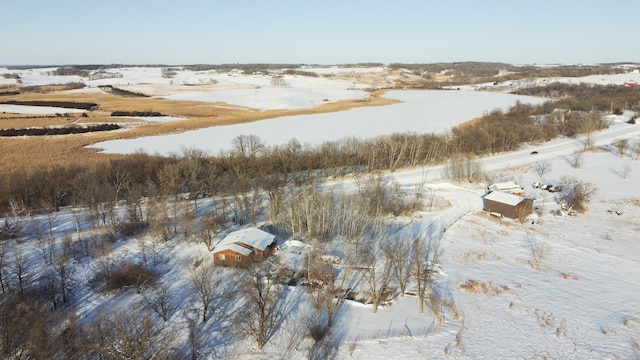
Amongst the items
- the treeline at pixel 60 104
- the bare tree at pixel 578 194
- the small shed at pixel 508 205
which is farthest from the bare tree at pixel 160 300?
the treeline at pixel 60 104

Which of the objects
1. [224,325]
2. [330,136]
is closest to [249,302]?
[224,325]

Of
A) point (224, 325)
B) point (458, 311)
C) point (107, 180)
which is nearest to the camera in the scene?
point (224, 325)

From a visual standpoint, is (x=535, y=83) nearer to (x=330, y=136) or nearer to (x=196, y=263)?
(x=330, y=136)

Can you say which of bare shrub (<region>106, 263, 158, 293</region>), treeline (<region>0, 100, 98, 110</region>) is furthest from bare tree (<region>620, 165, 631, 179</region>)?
treeline (<region>0, 100, 98, 110</region>)

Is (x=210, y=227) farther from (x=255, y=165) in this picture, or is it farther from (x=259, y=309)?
(x=255, y=165)

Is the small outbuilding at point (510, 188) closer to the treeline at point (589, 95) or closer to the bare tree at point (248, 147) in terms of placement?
the bare tree at point (248, 147)

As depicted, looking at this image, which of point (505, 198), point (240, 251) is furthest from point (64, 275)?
point (505, 198)
